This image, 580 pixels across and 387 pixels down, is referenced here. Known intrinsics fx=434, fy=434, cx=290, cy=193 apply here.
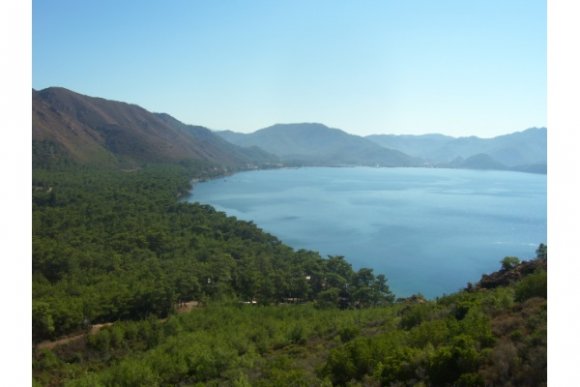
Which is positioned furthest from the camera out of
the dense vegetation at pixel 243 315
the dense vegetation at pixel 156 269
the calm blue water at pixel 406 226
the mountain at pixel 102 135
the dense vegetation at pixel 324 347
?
the mountain at pixel 102 135

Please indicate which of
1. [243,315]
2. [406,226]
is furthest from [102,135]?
[243,315]

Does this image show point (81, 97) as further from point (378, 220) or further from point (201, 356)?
point (201, 356)

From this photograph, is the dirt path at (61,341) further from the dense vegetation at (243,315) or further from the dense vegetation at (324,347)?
the dense vegetation at (324,347)

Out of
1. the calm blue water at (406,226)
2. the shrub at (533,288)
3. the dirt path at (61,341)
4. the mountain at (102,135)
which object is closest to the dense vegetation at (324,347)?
the shrub at (533,288)

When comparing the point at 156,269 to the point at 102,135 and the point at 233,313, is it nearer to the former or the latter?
the point at 233,313

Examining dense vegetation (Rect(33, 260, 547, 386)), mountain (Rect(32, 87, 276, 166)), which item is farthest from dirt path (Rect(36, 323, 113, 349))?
mountain (Rect(32, 87, 276, 166))

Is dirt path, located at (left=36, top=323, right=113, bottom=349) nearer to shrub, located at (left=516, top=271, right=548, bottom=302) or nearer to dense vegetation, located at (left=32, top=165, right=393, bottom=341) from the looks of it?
dense vegetation, located at (left=32, top=165, right=393, bottom=341)
